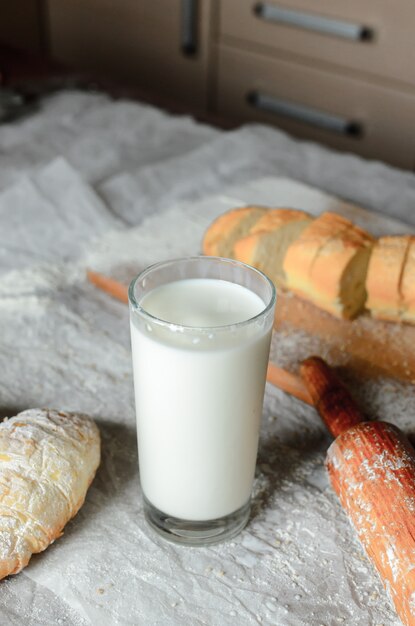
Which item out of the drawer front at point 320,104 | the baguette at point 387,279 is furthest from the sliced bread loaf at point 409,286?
the drawer front at point 320,104

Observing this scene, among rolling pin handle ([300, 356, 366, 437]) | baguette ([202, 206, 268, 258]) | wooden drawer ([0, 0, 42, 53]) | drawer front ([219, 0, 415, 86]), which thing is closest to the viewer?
rolling pin handle ([300, 356, 366, 437])

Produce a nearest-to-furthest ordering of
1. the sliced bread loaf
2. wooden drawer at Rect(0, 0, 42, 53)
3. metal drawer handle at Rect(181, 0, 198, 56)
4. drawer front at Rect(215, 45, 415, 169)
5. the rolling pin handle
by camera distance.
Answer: the rolling pin handle
the sliced bread loaf
drawer front at Rect(215, 45, 415, 169)
metal drawer handle at Rect(181, 0, 198, 56)
wooden drawer at Rect(0, 0, 42, 53)

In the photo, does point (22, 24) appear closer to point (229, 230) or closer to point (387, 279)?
point (229, 230)

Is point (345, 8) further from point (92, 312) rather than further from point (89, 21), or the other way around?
point (92, 312)

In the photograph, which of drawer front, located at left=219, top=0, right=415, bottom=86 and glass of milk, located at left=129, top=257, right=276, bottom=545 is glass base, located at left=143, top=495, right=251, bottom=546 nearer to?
glass of milk, located at left=129, top=257, right=276, bottom=545

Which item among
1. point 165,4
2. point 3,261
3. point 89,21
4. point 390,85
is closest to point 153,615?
point 3,261

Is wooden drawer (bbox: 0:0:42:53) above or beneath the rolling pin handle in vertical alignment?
beneath

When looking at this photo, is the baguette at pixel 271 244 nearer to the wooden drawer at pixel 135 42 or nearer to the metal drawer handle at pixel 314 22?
the metal drawer handle at pixel 314 22

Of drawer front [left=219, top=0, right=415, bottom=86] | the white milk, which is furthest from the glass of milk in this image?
drawer front [left=219, top=0, right=415, bottom=86]
